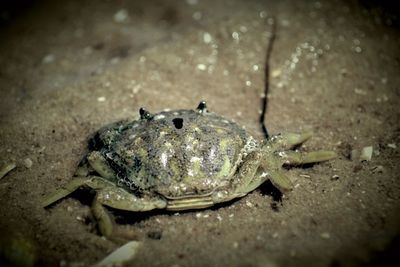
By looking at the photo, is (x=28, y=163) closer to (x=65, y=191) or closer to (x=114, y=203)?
(x=65, y=191)

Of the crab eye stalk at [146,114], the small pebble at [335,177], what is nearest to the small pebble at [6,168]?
the crab eye stalk at [146,114]

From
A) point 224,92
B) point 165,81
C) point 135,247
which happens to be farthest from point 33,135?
point 224,92

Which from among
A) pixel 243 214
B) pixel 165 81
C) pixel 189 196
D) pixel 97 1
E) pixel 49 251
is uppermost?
pixel 97 1

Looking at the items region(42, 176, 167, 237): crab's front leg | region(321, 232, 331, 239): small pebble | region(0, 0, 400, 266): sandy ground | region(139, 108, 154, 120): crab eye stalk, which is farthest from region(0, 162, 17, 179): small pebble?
region(321, 232, 331, 239): small pebble

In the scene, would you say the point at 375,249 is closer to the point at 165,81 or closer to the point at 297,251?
the point at 297,251

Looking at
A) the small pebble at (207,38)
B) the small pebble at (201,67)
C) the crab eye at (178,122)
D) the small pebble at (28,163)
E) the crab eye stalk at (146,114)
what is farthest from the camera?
the small pebble at (207,38)

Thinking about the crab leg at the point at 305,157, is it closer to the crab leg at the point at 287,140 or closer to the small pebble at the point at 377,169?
the crab leg at the point at 287,140
